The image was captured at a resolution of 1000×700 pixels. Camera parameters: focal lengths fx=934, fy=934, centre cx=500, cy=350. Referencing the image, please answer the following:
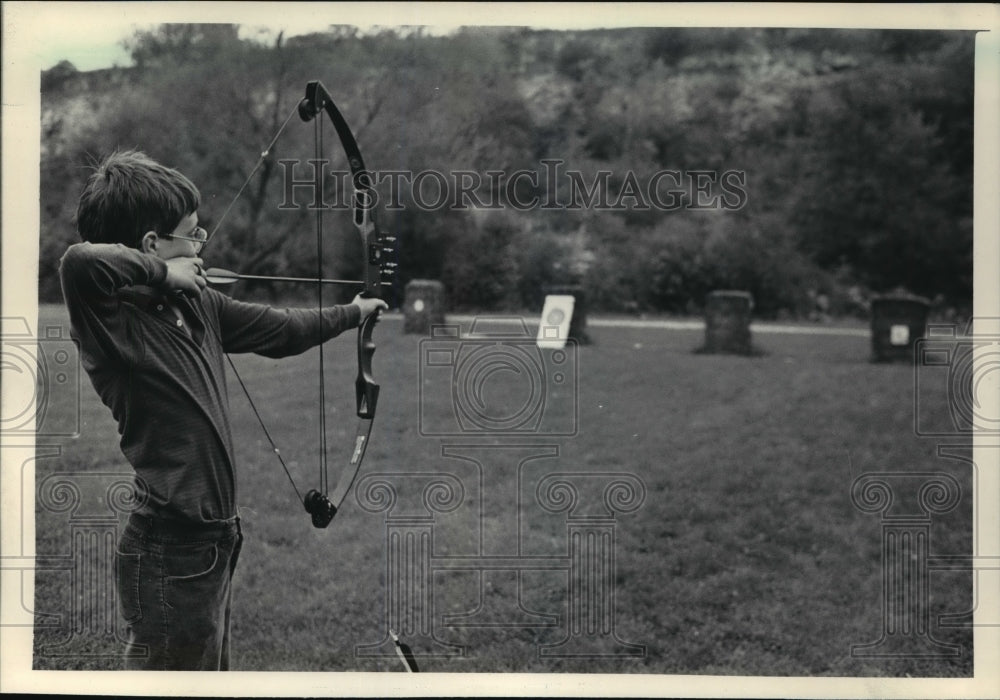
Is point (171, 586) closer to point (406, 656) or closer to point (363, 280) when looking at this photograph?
point (363, 280)

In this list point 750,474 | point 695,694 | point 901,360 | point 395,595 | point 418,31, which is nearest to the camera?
point 695,694

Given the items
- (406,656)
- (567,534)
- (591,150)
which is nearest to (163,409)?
(406,656)

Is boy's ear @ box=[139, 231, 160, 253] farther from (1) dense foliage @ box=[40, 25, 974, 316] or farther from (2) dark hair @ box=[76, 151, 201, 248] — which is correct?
(1) dense foliage @ box=[40, 25, 974, 316]

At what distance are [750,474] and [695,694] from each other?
97 centimetres

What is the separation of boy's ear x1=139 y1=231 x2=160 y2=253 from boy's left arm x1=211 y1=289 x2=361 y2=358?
0.47 feet

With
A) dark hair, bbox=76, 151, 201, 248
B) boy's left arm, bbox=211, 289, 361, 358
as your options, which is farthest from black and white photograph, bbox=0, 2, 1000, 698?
dark hair, bbox=76, 151, 201, 248

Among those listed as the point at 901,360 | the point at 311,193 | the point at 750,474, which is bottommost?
the point at 750,474

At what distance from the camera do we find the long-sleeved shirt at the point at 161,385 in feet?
5.77

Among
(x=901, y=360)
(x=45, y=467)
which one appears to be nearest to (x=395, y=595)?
(x=45, y=467)

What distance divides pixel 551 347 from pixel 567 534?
0.75 m

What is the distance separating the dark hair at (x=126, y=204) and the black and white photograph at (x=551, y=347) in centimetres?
30

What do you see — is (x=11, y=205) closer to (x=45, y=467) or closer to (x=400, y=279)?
(x=45, y=467)

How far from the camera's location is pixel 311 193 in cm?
340

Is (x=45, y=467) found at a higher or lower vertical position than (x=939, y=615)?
higher
